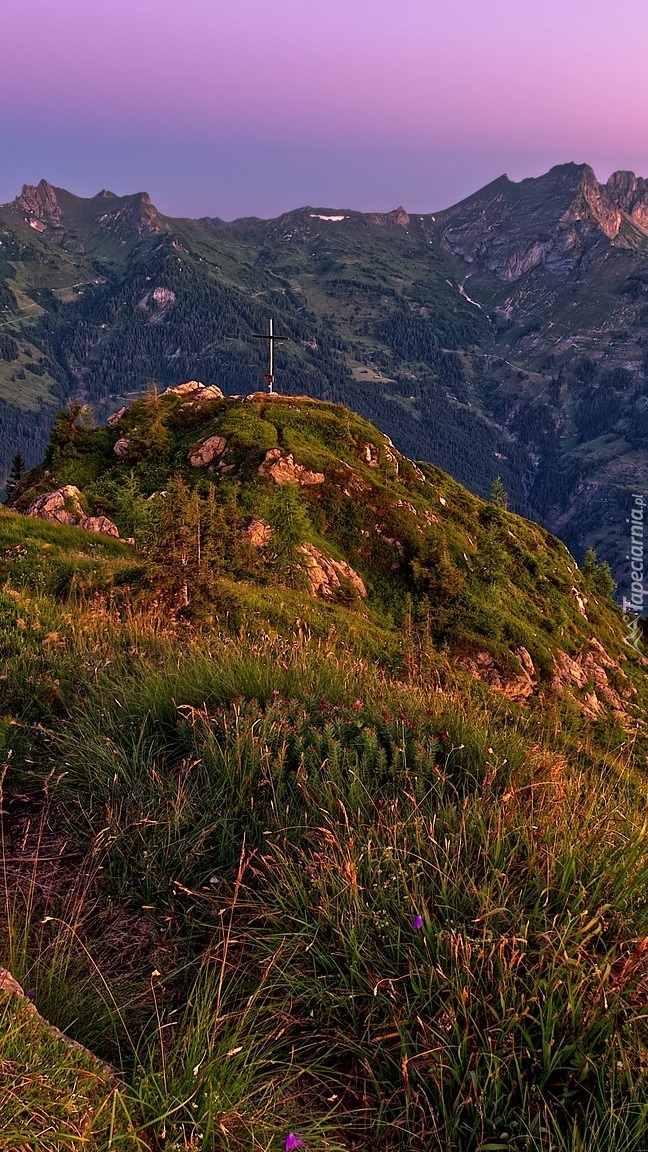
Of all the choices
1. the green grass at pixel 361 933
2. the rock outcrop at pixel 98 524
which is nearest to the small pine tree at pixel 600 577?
the rock outcrop at pixel 98 524

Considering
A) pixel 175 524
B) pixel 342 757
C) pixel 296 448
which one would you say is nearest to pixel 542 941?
pixel 342 757

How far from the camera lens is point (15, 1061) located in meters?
2.43

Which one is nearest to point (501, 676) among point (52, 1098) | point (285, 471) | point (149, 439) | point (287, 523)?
point (287, 523)

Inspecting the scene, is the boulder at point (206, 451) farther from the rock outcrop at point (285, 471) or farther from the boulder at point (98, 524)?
the boulder at point (98, 524)

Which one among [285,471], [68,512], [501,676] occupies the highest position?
[285,471]

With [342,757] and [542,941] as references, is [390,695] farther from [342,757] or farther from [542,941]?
[542,941]

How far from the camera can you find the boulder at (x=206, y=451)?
35781 mm

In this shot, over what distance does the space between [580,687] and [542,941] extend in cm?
3656

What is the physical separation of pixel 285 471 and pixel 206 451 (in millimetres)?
5039

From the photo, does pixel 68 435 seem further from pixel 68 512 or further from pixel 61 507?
pixel 68 512

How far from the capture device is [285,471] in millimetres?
34844

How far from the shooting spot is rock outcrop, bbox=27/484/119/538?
2580 centimetres

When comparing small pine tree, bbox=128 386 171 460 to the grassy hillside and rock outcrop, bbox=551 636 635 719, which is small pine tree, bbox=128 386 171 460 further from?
the grassy hillside

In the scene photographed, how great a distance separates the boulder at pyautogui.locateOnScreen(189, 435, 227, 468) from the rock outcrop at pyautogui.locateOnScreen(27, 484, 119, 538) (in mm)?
9484
